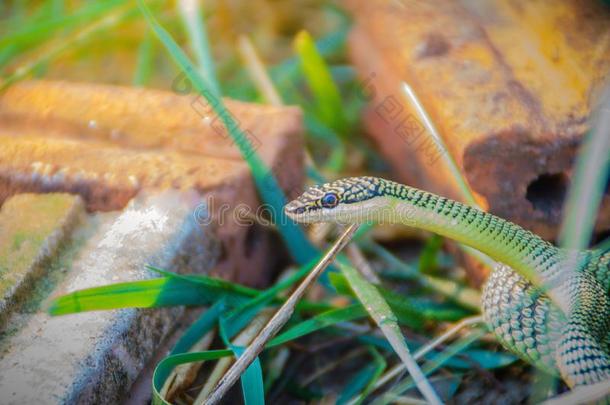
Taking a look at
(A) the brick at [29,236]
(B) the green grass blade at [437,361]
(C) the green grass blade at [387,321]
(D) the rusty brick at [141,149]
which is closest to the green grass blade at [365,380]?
(B) the green grass blade at [437,361]

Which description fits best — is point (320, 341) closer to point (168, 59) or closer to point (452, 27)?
point (452, 27)

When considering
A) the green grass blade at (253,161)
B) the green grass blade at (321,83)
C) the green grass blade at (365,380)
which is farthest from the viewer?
the green grass blade at (321,83)

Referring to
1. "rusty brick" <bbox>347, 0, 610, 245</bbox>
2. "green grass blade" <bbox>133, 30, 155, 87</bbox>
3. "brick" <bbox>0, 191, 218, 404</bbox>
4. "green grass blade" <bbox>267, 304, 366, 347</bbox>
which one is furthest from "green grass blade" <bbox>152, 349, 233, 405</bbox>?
"green grass blade" <bbox>133, 30, 155, 87</bbox>

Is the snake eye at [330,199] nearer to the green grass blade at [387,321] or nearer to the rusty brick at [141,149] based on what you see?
the green grass blade at [387,321]

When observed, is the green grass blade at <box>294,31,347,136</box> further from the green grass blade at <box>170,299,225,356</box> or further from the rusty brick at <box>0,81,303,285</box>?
the green grass blade at <box>170,299,225,356</box>

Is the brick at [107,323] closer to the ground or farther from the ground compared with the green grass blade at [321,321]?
farther from the ground

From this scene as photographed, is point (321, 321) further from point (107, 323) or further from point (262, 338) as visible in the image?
point (107, 323)

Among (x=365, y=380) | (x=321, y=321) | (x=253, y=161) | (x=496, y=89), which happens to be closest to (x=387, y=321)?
(x=321, y=321)
